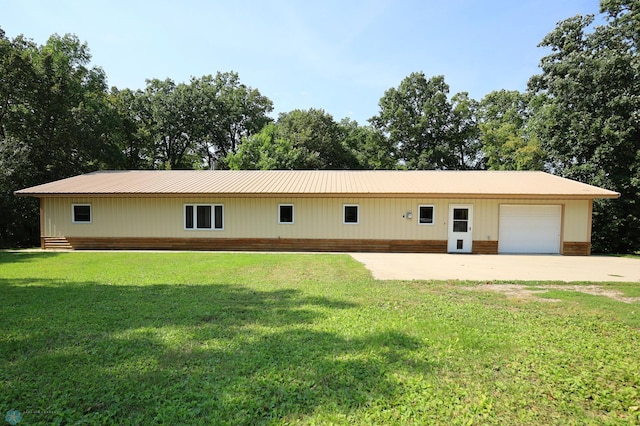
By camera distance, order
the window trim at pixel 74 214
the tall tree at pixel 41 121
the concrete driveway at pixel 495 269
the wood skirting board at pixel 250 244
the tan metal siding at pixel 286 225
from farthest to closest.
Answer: the tall tree at pixel 41 121
the window trim at pixel 74 214
the wood skirting board at pixel 250 244
the tan metal siding at pixel 286 225
the concrete driveway at pixel 495 269

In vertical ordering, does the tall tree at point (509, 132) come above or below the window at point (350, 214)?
above

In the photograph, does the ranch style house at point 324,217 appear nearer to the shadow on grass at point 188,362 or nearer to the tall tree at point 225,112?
the shadow on grass at point 188,362

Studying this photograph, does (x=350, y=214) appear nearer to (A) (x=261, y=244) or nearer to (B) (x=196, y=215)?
(A) (x=261, y=244)

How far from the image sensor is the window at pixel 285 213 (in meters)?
13.4

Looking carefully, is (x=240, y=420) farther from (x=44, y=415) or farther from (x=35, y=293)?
(x=35, y=293)

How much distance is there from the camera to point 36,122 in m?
18.8

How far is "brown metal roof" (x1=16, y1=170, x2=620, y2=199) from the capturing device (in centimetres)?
1267

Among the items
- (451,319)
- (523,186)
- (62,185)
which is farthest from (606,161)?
(62,185)

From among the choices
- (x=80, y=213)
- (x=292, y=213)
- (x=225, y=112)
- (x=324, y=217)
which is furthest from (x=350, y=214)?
(x=225, y=112)

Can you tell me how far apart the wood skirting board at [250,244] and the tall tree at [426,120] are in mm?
16100

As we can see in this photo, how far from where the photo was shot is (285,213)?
13461mm

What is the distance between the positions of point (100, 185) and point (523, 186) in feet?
58.8

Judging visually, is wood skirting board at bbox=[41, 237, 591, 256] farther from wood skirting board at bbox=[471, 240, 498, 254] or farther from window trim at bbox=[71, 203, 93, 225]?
window trim at bbox=[71, 203, 93, 225]

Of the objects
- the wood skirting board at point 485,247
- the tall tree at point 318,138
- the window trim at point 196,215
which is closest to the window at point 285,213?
the window trim at point 196,215
